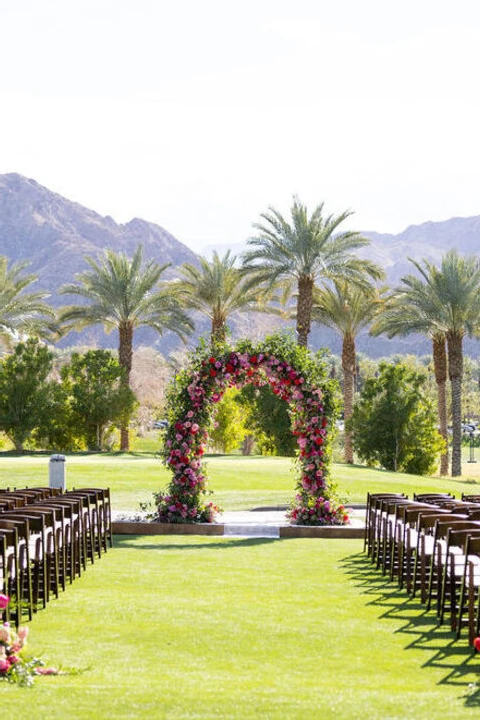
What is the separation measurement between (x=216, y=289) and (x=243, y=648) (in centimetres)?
3908

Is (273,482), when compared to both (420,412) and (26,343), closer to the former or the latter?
(420,412)

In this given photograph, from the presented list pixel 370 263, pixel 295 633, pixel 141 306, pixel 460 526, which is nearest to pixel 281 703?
pixel 295 633

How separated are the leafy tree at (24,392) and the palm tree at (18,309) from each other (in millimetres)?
2222

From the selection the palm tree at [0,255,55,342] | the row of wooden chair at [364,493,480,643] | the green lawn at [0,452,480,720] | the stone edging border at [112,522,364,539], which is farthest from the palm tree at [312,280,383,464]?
the green lawn at [0,452,480,720]

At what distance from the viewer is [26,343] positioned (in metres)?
43.4

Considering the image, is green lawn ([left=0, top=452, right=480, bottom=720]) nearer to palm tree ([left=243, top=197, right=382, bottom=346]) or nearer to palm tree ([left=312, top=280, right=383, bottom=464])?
palm tree ([left=243, top=197, right=382, bottom=346])

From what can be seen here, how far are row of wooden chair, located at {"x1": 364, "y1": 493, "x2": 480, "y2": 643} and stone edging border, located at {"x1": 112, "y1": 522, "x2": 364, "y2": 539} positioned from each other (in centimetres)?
200

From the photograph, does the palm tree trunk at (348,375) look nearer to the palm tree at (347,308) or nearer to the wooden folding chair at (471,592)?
the palm tree at (347,308)

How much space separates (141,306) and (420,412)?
13251 millimetres

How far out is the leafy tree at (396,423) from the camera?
40.8 metres

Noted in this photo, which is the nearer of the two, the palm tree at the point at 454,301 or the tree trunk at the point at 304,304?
the tree trunk at the point at 304,304

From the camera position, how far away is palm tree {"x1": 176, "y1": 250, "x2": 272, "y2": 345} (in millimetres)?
47375

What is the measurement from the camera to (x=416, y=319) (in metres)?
45.6

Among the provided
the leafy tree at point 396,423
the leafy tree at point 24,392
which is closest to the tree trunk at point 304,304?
the leafy tree at point 396,423
